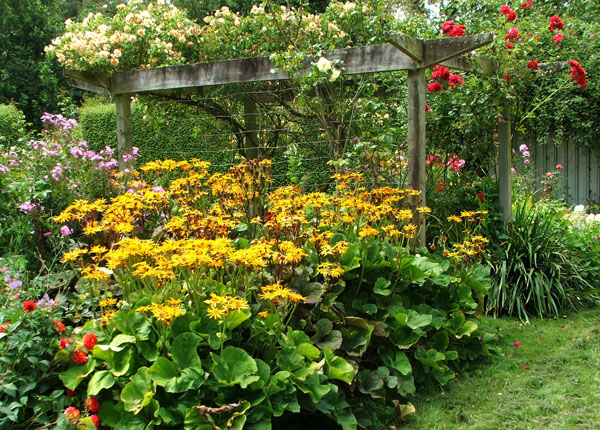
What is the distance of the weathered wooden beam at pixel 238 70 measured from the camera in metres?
4.04

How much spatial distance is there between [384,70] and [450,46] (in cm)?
48

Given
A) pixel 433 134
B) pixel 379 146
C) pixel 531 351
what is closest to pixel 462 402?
pixel 531 351

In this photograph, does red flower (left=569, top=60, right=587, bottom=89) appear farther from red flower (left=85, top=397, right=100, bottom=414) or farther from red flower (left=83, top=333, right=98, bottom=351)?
red flower (left=85, top=397, right=100, bottom=414)

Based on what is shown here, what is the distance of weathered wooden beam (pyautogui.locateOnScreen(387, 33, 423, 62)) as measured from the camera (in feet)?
11.6

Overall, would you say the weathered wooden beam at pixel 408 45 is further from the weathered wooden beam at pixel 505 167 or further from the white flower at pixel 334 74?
the weathered wooden beam at pixel 505 167

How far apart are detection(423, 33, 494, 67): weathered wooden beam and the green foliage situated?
5.55ft

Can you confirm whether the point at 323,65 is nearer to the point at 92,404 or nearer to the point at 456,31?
the point at 456,31

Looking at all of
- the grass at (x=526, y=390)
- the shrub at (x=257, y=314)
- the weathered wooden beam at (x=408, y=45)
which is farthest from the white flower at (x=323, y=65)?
the grass at (x=526, y=390)

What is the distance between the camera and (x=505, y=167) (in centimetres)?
502

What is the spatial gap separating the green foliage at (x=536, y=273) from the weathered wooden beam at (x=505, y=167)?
10 centimetres

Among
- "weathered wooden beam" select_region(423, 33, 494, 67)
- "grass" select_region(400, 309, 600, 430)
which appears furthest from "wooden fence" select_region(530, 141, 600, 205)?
"weathered wooden beam" select_region(423, 33, 494, 67)

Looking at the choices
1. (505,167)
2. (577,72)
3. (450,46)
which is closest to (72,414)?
(450,46)

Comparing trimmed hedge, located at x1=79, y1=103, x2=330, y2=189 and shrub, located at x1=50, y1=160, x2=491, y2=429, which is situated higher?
trimmed hedge, located at x1=79, y1=103, x2=330, y2=189

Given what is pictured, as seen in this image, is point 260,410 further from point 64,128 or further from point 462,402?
point 64,128
